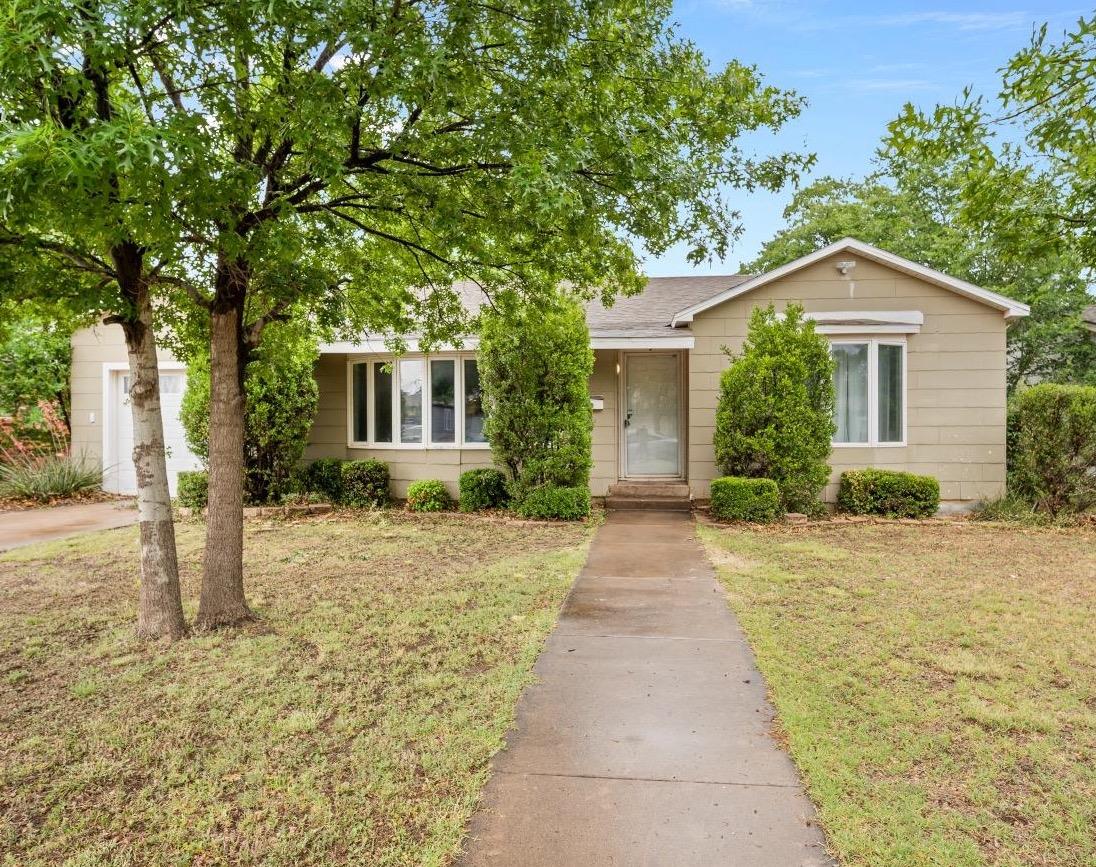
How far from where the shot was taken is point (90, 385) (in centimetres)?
1283

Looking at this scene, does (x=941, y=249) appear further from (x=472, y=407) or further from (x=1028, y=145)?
(x=1028, y=145)

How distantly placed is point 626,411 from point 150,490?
8.08 m

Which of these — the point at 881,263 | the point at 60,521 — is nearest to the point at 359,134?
the point at 881,263

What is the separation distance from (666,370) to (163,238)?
8.98 meters

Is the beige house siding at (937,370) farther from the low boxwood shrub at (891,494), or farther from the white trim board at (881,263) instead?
the low boxwood shrub at (891,494)

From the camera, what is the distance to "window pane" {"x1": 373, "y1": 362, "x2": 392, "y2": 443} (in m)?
11.7

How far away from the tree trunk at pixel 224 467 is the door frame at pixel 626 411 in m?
7.24

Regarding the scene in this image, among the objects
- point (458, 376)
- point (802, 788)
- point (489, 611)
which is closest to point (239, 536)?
point (489, 611)

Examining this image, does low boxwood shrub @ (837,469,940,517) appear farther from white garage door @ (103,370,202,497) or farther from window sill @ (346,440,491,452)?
white garage door @ (103,370,202,497)

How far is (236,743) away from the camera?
3.28 metres

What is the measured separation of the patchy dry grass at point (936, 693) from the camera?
103 inches

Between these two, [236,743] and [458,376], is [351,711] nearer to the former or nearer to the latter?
[236,743]

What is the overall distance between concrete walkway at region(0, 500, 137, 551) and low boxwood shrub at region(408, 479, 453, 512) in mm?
4121

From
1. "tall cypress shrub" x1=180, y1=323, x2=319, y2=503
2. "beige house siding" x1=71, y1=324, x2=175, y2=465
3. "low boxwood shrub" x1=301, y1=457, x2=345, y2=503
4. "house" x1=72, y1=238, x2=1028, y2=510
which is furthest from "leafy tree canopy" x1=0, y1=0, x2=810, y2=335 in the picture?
"beige house siding" x1=71, y1=324, x2=175, y2=465
